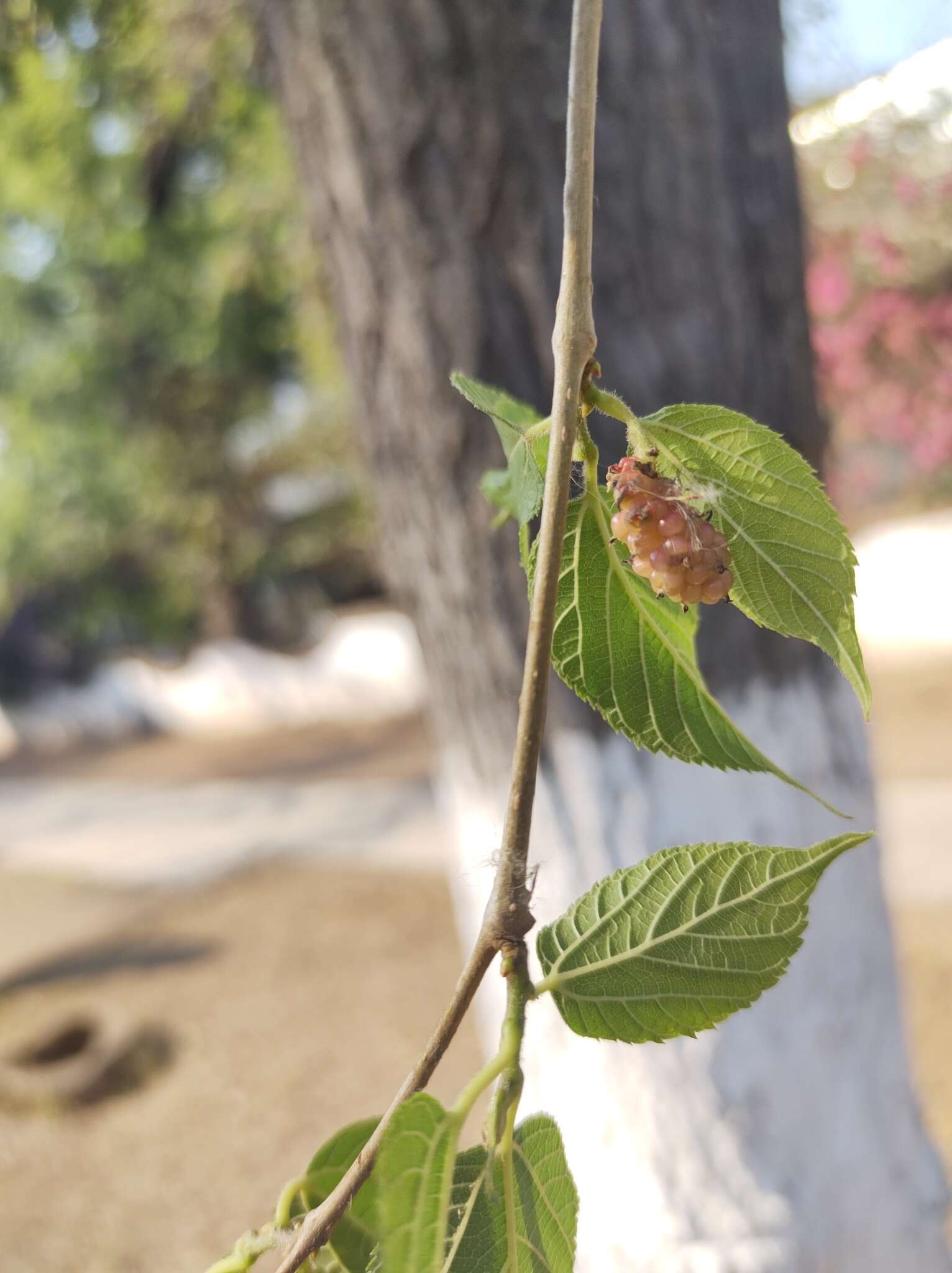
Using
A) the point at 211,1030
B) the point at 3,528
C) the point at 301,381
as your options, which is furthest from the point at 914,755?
the point at 3,528

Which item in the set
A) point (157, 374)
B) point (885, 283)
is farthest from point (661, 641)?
point (157, 374)

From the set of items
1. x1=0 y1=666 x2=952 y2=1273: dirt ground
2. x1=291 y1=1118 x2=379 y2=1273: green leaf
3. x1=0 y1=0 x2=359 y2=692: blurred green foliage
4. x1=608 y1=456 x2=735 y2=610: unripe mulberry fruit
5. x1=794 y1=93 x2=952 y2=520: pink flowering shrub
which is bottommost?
x1=0 y1=666 x2=952 y2=1273: dirt ground

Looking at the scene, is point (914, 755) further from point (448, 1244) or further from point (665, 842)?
point (448, 1244)

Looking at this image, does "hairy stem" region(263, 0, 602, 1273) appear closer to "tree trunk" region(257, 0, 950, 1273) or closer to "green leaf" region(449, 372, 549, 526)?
"green leaf" region(449, 372, 549, 526)

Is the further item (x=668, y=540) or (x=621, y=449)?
(x=621, y=449)

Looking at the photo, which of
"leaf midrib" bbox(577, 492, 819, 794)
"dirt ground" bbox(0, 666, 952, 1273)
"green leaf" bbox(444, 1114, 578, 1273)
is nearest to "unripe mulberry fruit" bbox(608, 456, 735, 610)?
"leaf midrib" bbox(577, 492, 819, 794)

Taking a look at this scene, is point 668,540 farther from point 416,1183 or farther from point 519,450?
point 416,1183
